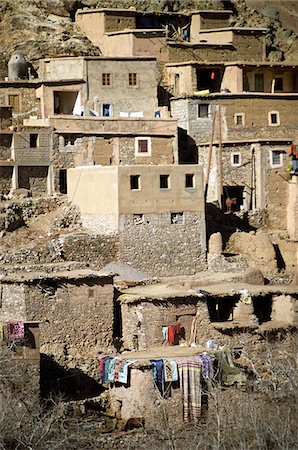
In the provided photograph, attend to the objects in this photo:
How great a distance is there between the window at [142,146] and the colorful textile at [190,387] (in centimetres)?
1098

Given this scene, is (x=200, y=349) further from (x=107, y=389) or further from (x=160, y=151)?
(x=160, y=151)

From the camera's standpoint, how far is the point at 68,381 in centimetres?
3447

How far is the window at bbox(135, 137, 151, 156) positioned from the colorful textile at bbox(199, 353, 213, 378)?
10559 millimetres

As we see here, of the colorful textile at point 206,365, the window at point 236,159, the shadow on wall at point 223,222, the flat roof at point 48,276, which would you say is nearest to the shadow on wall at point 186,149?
the window at point 236,159

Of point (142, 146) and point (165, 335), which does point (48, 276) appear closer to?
point (165, 335)

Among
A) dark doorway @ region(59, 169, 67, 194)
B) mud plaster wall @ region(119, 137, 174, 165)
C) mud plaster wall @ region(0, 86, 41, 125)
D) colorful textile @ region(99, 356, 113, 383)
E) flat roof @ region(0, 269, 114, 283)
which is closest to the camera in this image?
colorful textile @ region(99, 356, 113, 383)

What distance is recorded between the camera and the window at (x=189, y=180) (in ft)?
132

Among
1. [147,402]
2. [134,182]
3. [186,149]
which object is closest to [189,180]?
[134,182]

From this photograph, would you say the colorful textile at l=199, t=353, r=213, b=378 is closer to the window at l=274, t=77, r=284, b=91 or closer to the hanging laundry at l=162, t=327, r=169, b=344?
the hanging laundry at l=162, t=327, r=169, b=344

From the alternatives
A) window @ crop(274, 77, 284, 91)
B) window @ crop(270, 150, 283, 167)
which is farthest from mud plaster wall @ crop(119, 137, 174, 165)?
window @ crop(274, 77, 284, 91)

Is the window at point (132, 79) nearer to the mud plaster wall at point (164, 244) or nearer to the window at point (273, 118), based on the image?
the window at point (273, 118)

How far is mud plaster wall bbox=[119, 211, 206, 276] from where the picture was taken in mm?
39188

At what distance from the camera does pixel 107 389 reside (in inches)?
1348

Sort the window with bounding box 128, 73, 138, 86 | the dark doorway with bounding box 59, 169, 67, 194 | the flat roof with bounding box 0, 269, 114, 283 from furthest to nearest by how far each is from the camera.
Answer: the window with bounding box 128, 73, 138, 86, the dark doorway with bounding box 59, 169, 67, 194, the flat roof with bounding box 0, 269, 114, 283
